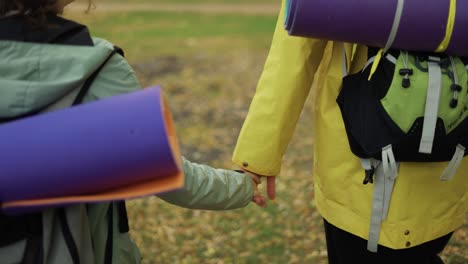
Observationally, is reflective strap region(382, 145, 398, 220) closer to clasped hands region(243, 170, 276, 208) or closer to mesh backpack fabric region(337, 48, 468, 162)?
mesh backpack fabric region(337, 48, 468, 162)

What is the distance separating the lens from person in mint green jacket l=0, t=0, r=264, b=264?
183cm

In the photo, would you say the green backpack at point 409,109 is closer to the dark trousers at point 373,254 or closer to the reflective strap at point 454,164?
the reflective strap at point 454,164

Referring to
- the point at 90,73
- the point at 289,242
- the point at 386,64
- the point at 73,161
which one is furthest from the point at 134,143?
the point at 289,242

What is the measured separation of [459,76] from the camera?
2230 millimetres

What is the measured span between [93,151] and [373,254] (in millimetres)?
1325

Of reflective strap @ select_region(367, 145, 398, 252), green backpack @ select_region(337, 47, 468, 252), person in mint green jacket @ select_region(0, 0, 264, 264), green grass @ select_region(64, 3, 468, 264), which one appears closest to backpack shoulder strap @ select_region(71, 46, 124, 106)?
person in mint green jacket @ select_region(0, 0, 264, 264)

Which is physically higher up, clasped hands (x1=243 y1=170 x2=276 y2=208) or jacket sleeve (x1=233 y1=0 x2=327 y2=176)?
jacket sleeve (x1=233 y1=0 x2=327 y2=176)

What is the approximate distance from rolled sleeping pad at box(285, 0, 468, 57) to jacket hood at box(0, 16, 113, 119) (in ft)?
2.44

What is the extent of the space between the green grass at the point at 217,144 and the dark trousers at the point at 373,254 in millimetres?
1665

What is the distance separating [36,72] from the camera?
1853mm

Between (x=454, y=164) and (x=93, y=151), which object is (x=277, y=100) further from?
(x=93, y=151)

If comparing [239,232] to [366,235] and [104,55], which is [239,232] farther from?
[104,55]

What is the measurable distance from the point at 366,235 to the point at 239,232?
262 centimetres

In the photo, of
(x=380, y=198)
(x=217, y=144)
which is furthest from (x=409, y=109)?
(x=217, y=144)
